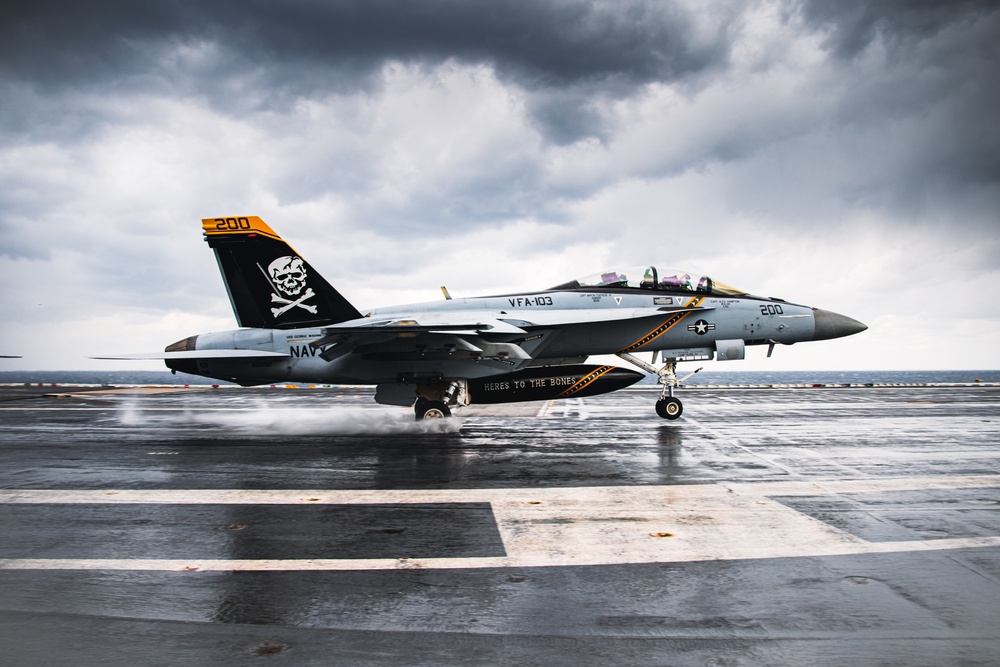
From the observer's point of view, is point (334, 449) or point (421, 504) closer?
point (421, 504)

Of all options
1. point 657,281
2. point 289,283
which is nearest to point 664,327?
point 657,281

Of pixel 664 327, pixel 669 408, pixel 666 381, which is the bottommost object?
pixel 669 408

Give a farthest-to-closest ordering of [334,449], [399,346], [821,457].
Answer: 1. [399,346]
2. [334,449]
3. [821,457]

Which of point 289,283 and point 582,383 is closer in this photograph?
point 582,383

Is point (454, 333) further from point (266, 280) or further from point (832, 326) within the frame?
point (832, 326)

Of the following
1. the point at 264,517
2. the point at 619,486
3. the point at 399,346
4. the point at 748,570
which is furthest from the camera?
the point at 399,346

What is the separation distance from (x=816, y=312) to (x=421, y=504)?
11631 millimetres

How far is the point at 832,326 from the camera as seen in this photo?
14352mm

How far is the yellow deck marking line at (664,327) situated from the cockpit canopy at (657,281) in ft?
1.15

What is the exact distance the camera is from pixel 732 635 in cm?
337

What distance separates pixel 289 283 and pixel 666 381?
8.91m

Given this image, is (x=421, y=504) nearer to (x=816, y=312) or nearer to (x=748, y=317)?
(x=748, y=317)

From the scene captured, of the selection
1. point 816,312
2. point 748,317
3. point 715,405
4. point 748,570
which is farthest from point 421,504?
point 715,405

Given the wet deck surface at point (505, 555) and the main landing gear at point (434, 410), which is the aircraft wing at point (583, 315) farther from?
the wet deck surface at point (505, 555)
